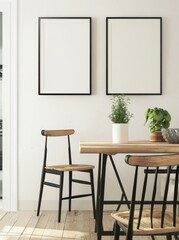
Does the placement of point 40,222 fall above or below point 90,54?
below

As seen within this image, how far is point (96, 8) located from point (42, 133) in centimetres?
140

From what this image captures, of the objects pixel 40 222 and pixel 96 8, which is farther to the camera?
pixel 96 8

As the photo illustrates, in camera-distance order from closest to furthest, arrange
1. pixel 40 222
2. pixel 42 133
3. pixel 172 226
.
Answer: pixel 172 226, pixel 40 222, pixel 42 133

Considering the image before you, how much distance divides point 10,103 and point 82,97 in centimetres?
74

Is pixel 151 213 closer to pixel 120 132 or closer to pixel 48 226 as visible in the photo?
pixel 120 132

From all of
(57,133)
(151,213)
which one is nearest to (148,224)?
(151,213)

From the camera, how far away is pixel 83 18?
4359 mm

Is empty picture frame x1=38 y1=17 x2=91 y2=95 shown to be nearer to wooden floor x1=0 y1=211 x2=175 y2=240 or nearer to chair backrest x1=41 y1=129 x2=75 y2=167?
chair backrest x1=41 y1=129 x2=75 y2=167

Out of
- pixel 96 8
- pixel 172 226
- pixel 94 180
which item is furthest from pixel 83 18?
pixel 172 226

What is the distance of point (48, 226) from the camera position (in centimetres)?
372

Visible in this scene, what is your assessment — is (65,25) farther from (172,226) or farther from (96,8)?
(172,226)

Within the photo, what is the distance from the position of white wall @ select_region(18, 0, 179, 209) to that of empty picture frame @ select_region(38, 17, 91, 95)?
0.07m

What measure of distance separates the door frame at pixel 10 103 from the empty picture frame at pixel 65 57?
274 mm

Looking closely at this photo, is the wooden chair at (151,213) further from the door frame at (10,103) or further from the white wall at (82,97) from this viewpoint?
the door frame at (10,103)
